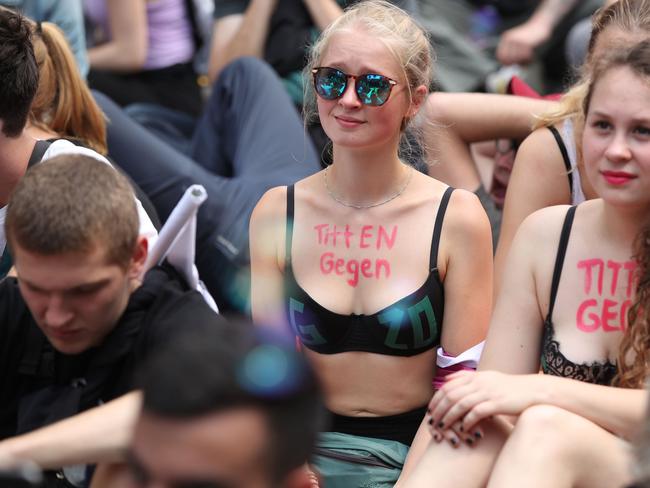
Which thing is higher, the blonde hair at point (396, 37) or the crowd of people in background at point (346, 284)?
the blonde hair at point (396, 37)

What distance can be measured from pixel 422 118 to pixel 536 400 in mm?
1217

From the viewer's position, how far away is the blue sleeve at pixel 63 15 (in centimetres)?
465

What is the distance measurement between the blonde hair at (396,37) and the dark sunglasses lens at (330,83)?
9cm

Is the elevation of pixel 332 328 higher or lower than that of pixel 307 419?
lower

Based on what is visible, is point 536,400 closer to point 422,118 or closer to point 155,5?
point 422,118

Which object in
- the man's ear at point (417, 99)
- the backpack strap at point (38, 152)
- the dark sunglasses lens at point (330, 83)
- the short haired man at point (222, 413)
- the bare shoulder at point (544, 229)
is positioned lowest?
the bare shoulder at point (544, 229)

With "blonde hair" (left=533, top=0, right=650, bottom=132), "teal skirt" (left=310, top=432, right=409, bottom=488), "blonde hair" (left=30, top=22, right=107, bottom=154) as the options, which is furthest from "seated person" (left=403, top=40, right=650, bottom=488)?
"blonde hair" (left=30, top=22, right=107, bottom=154)

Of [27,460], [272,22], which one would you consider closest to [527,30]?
[272,22]

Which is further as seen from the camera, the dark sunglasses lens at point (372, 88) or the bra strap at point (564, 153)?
the bra strap at point (564, 153)

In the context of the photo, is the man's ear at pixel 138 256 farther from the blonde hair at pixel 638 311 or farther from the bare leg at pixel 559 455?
the blonde hair at pixel 638 311

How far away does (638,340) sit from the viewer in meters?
2.56

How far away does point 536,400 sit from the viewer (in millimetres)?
2467

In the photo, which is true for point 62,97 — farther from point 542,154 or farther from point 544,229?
point 544,229

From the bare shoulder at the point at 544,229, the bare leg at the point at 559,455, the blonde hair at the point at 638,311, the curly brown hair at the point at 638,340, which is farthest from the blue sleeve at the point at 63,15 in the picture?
the bare leg at the point at 559,455
